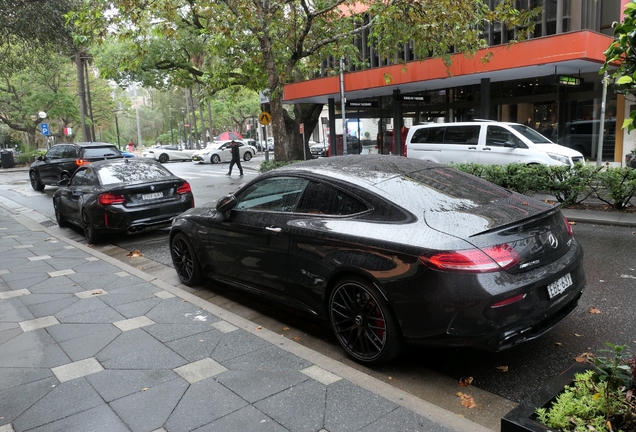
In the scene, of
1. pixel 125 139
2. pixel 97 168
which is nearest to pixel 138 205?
pixel 97 168

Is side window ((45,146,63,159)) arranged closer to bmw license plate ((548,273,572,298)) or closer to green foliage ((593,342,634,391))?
bmw license plate ((548,273,572,298))

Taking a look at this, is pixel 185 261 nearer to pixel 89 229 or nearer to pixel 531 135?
pixel 89 229

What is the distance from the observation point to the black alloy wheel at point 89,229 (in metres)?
8.95

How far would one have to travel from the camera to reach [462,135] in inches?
536

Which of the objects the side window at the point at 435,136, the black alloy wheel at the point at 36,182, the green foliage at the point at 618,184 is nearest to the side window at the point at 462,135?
the side window at the point at 435,136

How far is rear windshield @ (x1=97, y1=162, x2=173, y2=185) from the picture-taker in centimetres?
900

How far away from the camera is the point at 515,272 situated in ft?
10.9

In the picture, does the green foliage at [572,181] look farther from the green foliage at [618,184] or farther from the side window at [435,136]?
the side window at [435,136]

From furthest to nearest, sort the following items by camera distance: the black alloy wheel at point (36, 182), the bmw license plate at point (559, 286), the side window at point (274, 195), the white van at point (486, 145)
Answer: the black alloy wheel at point (36, 182)
the white van at point (486, 145)
the side window at point (274, 195)
the bmw license plate at point (559, 286)

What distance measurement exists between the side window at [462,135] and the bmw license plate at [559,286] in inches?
401

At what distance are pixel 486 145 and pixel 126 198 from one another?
29.9 feet

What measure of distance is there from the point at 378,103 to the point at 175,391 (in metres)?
22.4

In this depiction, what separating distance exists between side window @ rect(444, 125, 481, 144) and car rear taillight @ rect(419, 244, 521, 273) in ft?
35.0

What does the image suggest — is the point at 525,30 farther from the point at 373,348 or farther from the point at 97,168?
the point at 373,348
